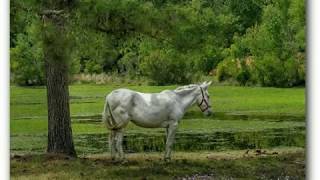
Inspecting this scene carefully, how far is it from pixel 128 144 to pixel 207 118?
38 cm

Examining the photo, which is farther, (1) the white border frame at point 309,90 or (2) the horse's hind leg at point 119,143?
(2) the horse's hind leg at point 119,143

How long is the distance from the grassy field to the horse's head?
23mm

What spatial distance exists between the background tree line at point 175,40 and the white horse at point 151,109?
7cm

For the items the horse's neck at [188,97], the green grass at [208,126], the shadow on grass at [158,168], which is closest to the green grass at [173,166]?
the shadow on grass at [158,168]

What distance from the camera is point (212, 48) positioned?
13.8 ft

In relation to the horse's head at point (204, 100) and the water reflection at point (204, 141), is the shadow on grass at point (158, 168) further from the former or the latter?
the horse's head at point (204, 100)

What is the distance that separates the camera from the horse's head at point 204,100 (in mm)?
4188

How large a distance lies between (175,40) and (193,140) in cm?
46

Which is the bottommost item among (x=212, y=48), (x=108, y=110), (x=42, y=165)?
(x=42, y=165)

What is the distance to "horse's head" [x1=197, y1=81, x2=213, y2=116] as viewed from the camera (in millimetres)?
4188
